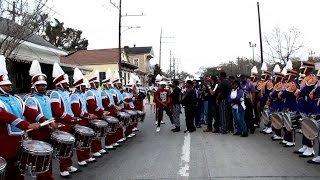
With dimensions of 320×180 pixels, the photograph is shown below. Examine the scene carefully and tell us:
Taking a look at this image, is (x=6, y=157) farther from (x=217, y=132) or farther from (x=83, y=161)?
(x=217, y=132)

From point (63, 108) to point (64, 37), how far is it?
203ft

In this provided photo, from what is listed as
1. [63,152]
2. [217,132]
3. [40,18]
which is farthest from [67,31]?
[63,152]

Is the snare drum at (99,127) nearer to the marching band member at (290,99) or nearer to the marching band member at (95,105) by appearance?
the marching band member at (95,105)

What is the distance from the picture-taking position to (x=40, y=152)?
5875mm

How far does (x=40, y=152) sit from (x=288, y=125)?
6.68 m

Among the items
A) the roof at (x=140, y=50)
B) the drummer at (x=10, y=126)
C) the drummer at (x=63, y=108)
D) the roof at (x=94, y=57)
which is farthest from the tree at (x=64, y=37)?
the drummer at (x=10, y=126)

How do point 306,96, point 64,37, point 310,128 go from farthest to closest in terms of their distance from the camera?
point 64,37 → point 306,96 → point 310,128

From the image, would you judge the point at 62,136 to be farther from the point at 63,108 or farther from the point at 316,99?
the point at 316,99

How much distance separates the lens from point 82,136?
8.11 metres

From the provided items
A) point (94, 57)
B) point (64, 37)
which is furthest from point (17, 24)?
point (64, 37)

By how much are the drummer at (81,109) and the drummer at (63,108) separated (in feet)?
0.72

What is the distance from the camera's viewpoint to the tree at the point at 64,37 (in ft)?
208

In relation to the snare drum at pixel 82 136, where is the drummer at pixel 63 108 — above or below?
above

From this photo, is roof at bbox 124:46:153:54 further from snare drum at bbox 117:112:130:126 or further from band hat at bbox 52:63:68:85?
band hat at bbox 52:63:68:85
